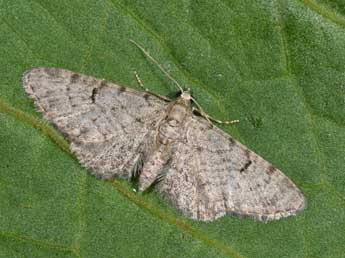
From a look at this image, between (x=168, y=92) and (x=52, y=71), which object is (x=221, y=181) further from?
(x=52, y=71)

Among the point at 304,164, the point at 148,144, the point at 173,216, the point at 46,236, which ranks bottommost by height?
the point at 46,236

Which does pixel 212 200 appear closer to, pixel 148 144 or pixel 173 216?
pixel 173 216

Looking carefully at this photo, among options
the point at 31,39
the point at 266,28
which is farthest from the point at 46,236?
the point at 266,28

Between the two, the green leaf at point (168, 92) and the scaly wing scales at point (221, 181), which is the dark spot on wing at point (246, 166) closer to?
the scaly wing scales at point (221, 181)

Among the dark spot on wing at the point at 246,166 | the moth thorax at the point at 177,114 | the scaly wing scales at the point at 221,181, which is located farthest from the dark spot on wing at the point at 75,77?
the dark spot on wing at the point at 246,166

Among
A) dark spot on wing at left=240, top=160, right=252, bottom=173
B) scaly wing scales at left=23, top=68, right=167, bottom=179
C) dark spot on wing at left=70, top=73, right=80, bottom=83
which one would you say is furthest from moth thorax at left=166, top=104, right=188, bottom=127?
dark spot on wing at left=70, top=73, right=80, bottom=83

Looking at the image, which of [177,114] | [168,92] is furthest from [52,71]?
[177,114]

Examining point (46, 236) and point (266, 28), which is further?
point (46, 236)
